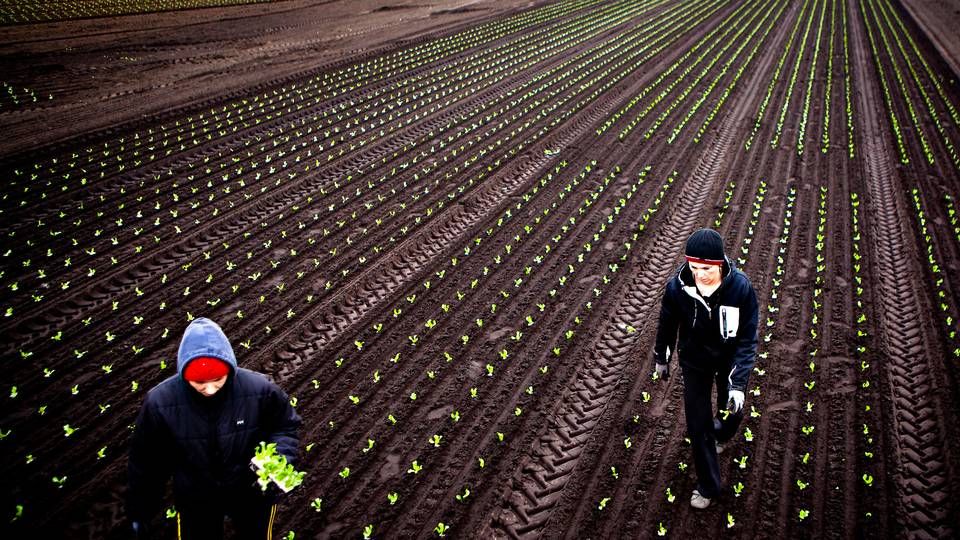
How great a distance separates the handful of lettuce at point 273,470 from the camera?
2900 millimetres

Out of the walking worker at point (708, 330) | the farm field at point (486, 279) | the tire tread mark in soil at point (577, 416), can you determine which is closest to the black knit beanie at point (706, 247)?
the walking worker at point (708, 330)

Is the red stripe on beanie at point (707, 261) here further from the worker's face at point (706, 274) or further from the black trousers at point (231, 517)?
Result: the black trousers at point (231, 517)

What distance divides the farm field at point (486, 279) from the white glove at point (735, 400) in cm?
121

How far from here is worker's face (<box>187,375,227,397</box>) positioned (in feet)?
9.57

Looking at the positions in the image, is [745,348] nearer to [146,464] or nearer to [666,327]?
[666,327]

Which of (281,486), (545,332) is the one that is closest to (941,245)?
(545,332)

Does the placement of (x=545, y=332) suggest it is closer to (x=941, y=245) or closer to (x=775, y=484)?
(x=775, y=484)

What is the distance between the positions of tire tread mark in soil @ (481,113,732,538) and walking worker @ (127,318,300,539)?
7.30 feet

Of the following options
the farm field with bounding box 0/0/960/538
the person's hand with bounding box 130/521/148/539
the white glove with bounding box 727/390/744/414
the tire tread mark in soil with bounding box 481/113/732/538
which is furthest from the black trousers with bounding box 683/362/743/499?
the person's hand with bounding box 130/521/148/539

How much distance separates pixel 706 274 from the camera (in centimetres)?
361

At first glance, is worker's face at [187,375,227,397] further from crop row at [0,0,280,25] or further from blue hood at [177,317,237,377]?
crop row at [0,0,280,25]

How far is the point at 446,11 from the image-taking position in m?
25.8

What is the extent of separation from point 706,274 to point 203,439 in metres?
3.17

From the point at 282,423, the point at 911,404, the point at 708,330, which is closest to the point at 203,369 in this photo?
the point at 282,423
